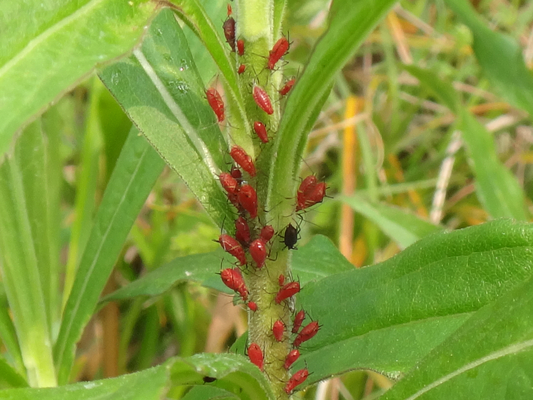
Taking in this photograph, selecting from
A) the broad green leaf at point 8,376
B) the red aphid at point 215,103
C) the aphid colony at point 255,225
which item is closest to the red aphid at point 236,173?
the aphid colony at point 255,225

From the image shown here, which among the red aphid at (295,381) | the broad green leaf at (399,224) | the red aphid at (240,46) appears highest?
the red aphid at (240,46)

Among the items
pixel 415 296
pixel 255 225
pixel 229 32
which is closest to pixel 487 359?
pixel 415 296

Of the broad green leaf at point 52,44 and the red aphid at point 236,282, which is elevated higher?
the broad green leaf at point 52,44

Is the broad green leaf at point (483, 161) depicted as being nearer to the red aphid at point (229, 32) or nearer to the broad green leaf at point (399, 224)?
the broad green leaf at point (399, 224)

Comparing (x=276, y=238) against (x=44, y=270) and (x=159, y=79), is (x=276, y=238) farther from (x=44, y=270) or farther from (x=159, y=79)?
(x=44, y=270)

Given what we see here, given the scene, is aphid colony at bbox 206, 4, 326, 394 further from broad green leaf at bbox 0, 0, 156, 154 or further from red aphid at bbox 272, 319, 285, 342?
broad green leaf at bbox 0, 0, 156, 154

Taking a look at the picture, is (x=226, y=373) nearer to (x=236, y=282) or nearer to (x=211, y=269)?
(x=236, y=282)

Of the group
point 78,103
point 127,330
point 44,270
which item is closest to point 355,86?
point 78,103
